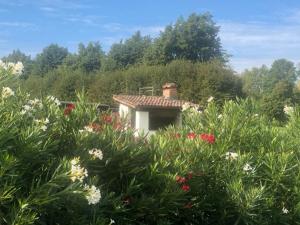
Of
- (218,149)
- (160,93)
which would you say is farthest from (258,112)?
(160,93)

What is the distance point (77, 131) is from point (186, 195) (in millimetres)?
1204

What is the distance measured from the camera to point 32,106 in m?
4.03

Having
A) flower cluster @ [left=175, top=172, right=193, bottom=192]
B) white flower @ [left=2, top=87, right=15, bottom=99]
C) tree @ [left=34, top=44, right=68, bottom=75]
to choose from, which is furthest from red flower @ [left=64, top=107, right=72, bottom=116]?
tree @ [left=34, top=44, right=68, bottom=75]

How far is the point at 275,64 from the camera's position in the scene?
118125 mm

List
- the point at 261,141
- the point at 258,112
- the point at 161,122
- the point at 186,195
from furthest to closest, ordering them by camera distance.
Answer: the point at 161,122
the point at 258,112
the point at 261,141
the point at 186,195

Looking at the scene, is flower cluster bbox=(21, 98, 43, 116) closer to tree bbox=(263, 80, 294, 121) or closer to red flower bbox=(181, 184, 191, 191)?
red flower bbox=(181, 184, 191, 191)

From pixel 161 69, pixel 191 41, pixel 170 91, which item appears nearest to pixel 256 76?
pixel 191 41

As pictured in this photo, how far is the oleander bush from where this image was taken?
10.3ft

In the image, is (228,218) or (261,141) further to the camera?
(261,141)

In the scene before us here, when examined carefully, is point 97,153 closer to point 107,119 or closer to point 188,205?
point 107,119

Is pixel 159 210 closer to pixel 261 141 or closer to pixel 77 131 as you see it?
pixel 77 131

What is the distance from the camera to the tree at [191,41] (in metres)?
58.4

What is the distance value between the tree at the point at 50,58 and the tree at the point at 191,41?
85.2 feet

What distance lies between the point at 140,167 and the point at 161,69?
41.8 metres
